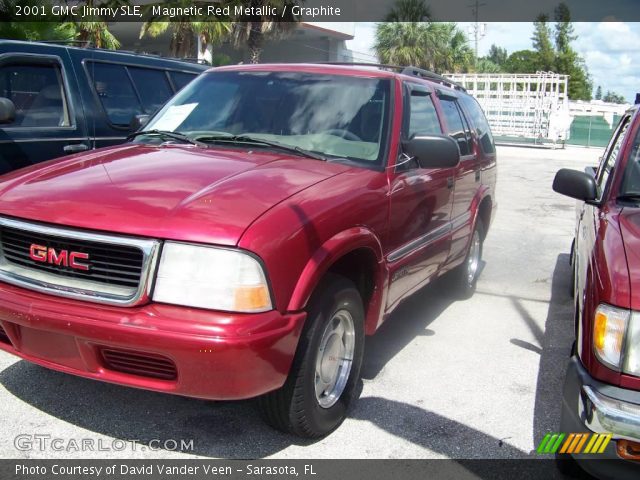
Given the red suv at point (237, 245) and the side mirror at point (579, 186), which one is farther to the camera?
the side mirror at point (579, 186)

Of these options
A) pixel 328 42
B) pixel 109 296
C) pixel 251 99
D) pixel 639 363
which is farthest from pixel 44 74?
pixel 328 42

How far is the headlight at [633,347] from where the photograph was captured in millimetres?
2490

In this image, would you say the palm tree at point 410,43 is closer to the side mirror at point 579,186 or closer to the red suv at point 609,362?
the side mirror at point 579,186

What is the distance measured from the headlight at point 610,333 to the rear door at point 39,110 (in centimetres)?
455

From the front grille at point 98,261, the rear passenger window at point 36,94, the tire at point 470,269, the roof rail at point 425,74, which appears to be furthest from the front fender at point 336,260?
the rear passenger window at point 36,94

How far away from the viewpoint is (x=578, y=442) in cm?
260

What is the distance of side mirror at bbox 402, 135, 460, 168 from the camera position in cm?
380

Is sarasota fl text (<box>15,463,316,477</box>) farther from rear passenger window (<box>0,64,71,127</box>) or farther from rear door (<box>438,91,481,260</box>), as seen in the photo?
rear passenger window (<box>0,64,71,127</box>)

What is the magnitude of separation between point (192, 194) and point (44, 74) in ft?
11.6

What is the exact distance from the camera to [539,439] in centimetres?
340

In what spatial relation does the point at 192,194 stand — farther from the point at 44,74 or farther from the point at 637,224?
the point at 44,74

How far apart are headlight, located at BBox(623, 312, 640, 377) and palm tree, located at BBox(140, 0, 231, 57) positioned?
19.8 meters

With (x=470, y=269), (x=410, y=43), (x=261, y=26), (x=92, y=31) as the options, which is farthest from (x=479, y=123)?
(x=410, y=43)

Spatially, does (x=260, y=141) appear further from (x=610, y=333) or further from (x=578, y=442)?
(x=578, y=442)
